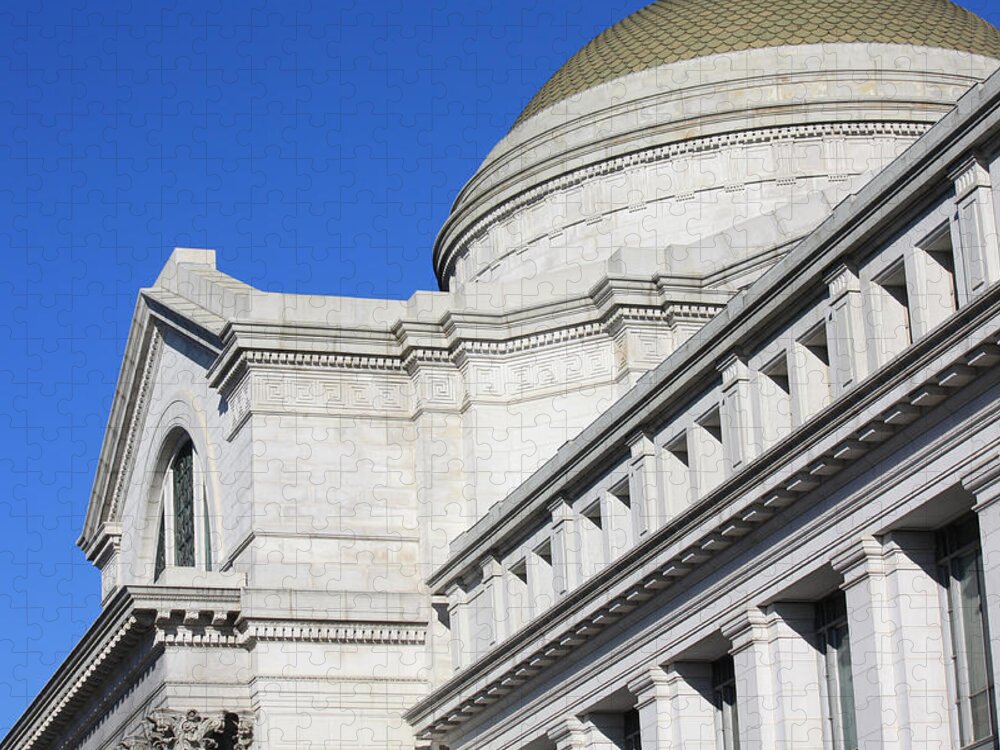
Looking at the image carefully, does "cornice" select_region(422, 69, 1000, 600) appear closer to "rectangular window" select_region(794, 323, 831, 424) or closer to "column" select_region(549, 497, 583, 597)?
"column" select_region(549, 497, 583, 597)

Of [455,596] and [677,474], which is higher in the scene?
[455,596]

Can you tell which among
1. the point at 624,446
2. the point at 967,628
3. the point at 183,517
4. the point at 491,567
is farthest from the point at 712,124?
the point at 967,628

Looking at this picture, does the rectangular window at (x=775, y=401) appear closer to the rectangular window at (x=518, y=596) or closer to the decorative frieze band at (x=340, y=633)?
the rectangular window at (x=518, y=596)

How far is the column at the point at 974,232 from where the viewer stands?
26.9 metres

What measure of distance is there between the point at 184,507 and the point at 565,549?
50.6 feet

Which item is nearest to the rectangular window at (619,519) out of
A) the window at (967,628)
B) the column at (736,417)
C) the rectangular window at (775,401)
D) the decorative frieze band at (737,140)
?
the column at (736,417)

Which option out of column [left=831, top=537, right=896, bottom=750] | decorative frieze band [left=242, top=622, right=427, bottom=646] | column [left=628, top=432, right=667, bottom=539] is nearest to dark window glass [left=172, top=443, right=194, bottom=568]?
decorative frieze band [left=242, top=622, right=427, bottom=646]

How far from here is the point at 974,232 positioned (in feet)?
89.2

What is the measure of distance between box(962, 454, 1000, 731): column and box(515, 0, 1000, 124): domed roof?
102 ft

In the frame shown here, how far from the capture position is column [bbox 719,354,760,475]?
32.4 m

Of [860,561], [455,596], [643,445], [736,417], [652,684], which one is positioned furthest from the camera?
[455,596]

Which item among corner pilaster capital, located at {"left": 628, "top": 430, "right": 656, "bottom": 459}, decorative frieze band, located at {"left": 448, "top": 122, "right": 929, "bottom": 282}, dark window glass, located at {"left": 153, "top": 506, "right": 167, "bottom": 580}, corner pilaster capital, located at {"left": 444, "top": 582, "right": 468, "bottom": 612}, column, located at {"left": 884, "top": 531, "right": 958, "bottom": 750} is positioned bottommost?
column, located at {"left": 884, "top": 531, "right": 958, "bottom": 750}

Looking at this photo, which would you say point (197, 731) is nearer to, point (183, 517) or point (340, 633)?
point (340, 633)

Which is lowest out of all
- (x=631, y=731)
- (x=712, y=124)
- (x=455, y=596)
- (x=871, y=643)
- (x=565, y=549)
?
(x=871, y=643)
